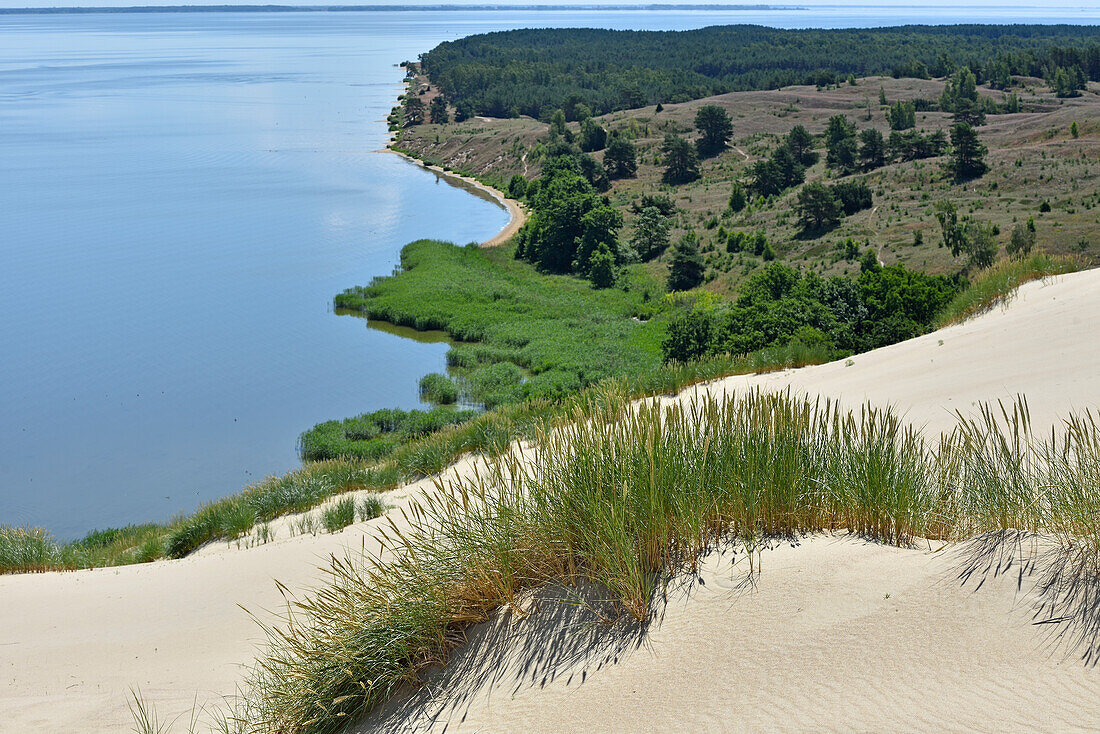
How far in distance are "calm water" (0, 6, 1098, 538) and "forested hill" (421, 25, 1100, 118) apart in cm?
3571

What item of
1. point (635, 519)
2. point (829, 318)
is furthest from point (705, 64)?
point (635, 519)

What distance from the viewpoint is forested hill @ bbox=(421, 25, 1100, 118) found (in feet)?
349

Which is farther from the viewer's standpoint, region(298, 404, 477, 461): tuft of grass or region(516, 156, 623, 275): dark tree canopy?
region(516, 156, 623, 275): dark tree canopy

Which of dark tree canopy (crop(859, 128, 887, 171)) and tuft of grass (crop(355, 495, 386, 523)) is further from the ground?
dark tree canopy (crop(859, 128, 887, 171))

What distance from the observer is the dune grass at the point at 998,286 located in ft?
58.4

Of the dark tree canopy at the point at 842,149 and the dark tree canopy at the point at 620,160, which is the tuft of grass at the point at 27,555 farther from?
the dark tree canopy at the point at 620,160

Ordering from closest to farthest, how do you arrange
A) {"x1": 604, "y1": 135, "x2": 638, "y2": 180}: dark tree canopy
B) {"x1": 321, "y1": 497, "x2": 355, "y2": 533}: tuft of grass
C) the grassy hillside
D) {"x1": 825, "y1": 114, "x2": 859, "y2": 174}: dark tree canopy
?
{"x1": 321, "y1": 497, "x2": 355, "y2": 533}: tuft of grass
the grassy hillside
{"x1": 825, "y1": 114, "x2": 859, "y2": 174}: dark tree canopy
{"x1": 604, "y1": 135, "x2": 638, "y2": 180}: dark tree canopy

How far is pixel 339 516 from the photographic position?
40.6 ft

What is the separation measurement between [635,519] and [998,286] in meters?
15.3

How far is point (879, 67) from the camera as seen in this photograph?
13412cm

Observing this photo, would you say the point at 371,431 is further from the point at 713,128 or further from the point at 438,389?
the point at 713,128

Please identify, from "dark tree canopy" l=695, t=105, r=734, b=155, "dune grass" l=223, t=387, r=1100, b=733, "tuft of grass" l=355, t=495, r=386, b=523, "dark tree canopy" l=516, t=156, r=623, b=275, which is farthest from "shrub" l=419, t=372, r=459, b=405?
"dark tree canopy" l=695, t=105, r=734, b=155

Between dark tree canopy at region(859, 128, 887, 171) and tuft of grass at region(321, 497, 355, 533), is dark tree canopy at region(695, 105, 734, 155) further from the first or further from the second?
tuft of grass at region(321, 497, 355, 533)

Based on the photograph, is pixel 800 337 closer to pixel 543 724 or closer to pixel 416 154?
pixel 543 724
